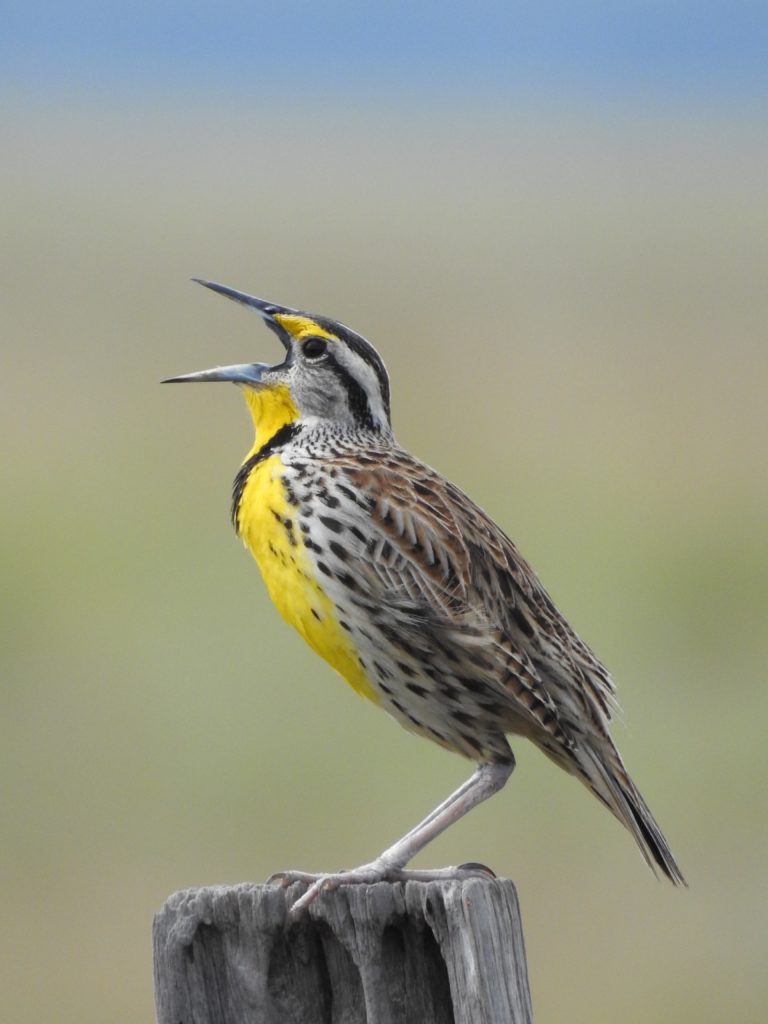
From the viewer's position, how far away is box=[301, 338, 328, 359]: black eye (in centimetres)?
338

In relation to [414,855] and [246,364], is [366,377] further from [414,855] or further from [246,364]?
[414,855]

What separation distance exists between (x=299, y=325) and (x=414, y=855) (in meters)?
0.89

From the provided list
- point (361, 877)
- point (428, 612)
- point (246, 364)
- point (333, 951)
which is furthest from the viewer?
point (246, 364)

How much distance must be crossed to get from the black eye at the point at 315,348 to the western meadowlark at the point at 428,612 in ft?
0.24

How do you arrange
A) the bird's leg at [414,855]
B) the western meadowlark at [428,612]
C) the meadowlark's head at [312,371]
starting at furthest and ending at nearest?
the meadowlark's head at [312,371]
the western meadowlark at [428,612]
the bird's leg at [414,855]

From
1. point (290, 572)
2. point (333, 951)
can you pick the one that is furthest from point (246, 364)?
point (333, 951)

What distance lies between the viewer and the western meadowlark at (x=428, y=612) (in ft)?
10.2

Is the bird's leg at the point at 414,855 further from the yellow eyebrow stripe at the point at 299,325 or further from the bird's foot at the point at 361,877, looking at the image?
the yellow eyebrow stripe at the point at 299,325

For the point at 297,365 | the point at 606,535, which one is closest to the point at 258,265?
the point at 606,535

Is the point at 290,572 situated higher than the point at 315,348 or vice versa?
the point at 315,348

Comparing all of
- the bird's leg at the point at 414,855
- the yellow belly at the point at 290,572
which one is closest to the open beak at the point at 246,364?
the yellow belly at the point at 290,572

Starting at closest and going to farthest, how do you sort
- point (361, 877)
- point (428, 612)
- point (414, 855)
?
point (361, 877), point (414, 855), point (428, 612)

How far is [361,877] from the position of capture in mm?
2674

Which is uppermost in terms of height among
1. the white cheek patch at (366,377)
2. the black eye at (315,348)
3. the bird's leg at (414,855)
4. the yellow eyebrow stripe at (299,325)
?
the yellow eyebrow stripe at (299,325)
